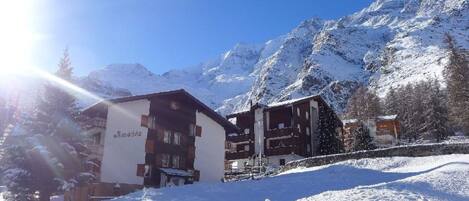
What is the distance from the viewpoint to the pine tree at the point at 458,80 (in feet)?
153

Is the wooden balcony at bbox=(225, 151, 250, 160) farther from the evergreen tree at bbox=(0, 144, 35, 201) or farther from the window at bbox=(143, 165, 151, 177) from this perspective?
the evergreen tree at bbox=(0, 144, 35, 201)

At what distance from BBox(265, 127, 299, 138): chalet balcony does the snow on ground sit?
108 feet

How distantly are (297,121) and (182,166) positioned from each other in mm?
23165

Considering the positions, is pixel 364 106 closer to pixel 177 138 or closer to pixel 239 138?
pixel 239 138

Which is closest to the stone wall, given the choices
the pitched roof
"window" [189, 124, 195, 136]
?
"window" [189, 124, 195, 136]

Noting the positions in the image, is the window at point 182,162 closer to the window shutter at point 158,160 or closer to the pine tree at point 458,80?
the window shutter at point 158,160

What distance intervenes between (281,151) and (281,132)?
7.91 ft

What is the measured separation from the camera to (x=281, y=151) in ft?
218

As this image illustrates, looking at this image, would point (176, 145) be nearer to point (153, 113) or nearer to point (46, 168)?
point (153, 113)

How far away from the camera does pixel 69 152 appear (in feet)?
91.4

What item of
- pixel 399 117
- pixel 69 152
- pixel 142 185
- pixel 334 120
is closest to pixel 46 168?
pixel 69 152

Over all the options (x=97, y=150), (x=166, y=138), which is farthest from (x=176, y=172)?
(x=97, y=150)

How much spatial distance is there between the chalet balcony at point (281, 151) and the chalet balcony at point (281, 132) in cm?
166

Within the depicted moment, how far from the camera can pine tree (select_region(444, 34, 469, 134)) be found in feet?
153
